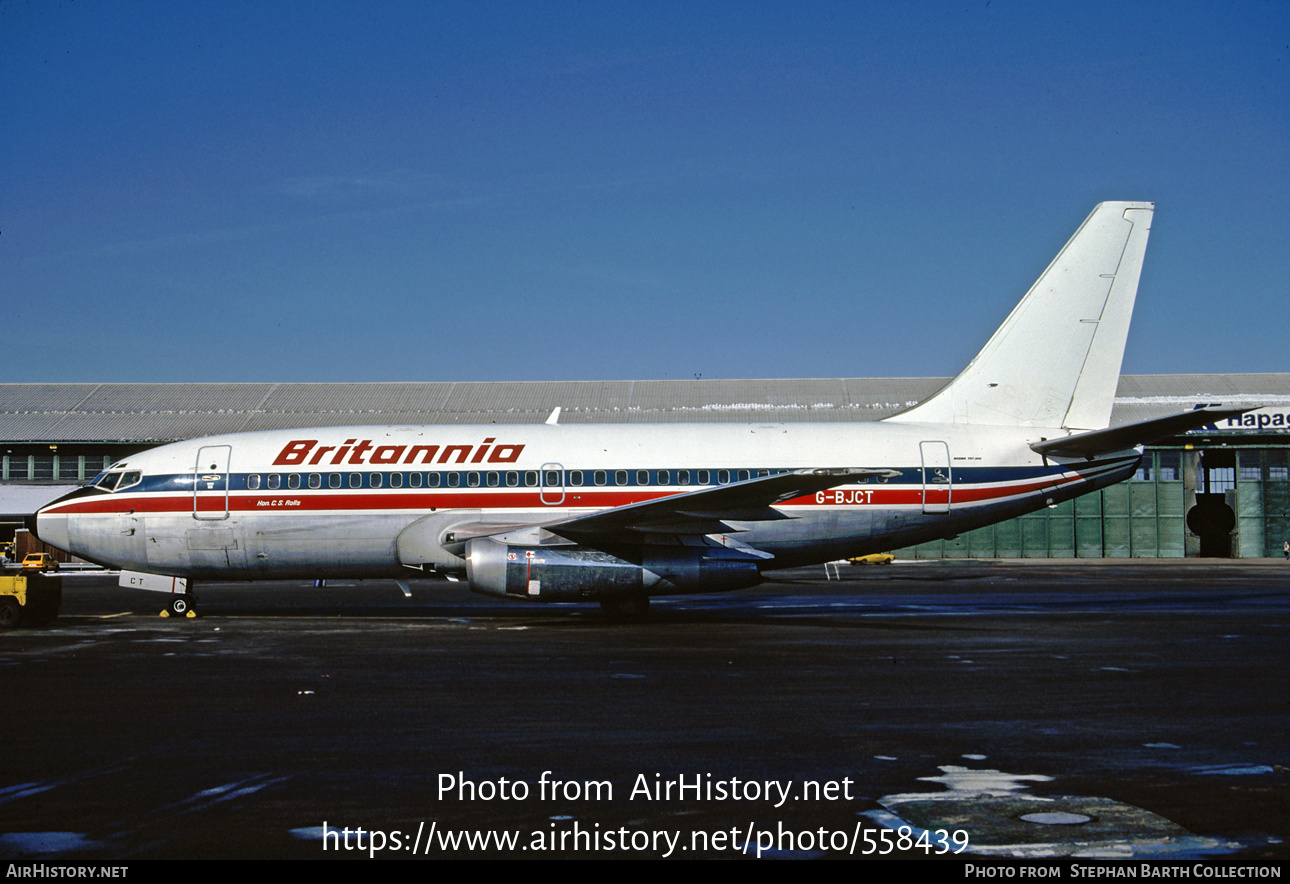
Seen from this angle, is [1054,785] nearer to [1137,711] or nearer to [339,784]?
[1137,711]

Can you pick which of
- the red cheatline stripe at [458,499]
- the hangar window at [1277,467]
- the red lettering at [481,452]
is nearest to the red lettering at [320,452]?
the red cheatline stripe at [458,499]

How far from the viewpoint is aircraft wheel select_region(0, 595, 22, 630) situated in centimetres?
2008

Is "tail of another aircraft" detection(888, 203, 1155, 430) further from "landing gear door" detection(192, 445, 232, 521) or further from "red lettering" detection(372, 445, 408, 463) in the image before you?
"landing gear door" detection(192, 445, 232, 521)

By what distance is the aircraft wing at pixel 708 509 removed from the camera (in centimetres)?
1768

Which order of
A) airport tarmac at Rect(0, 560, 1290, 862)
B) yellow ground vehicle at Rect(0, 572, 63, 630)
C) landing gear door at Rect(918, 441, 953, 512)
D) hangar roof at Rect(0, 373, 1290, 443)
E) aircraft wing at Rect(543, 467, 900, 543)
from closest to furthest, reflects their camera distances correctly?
airport tarmac at Rect(0, 560, 1290, 862), aircraft wing at Rect(543, 467, 900, 543), yellow ground vehicle at Rect(0, 572, 63, 630), landing gear door at Rect(918, 441, 953, 512), hangar roof at Rect(0, 373, 1290, 443)

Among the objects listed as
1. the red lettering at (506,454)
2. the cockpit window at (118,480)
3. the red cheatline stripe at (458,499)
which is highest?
the red lettering at (506,454)

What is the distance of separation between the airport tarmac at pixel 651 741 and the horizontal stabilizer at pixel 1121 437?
3499 millimetres

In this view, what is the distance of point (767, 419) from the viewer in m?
56.6

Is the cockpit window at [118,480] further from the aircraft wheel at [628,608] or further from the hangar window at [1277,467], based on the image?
the hangar window at [1277,467]

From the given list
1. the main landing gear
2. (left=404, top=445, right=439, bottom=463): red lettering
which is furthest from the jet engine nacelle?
the main landing gear

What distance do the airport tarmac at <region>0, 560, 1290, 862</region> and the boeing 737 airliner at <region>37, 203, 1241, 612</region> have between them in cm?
254

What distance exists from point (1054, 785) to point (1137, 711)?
11.6ft

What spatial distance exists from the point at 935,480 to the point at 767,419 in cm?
3563

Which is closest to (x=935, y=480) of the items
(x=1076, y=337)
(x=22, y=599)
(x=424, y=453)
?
(x=1076, y=337)
